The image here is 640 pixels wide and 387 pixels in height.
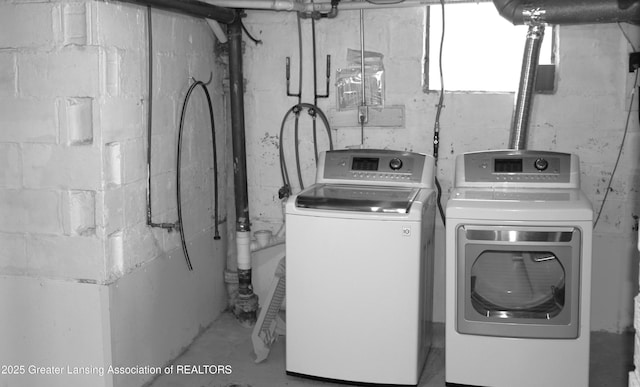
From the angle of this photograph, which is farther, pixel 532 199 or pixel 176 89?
pixel 176 89

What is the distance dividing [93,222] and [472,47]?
2.25m

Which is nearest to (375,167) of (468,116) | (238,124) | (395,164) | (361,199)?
(395,164)

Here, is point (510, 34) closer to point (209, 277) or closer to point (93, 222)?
point (209, 277)

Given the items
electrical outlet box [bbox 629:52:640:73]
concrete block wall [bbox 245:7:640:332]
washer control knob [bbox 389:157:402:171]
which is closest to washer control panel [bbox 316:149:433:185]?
washer control knob [bbox 389:157:402:171]

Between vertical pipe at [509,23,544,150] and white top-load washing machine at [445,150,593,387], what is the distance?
0.48 metres

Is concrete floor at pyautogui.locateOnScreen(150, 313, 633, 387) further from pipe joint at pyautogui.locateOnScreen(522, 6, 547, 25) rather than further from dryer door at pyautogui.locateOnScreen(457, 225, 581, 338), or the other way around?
pipe joint at pyautogui.locateOnScreen(522, 6, 547, 25)

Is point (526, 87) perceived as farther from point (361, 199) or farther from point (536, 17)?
point (361, 199)

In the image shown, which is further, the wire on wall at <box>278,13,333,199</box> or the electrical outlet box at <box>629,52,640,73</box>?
the wire on wall at <box>278,13,333,199</box>

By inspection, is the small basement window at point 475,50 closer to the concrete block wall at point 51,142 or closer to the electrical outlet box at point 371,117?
the electrical outlet box at point 371,117

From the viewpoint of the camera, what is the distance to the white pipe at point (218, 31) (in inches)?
158

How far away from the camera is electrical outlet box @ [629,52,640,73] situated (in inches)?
149

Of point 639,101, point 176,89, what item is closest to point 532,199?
point 639,101

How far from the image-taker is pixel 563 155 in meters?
3.60

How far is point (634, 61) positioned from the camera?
3785mm
